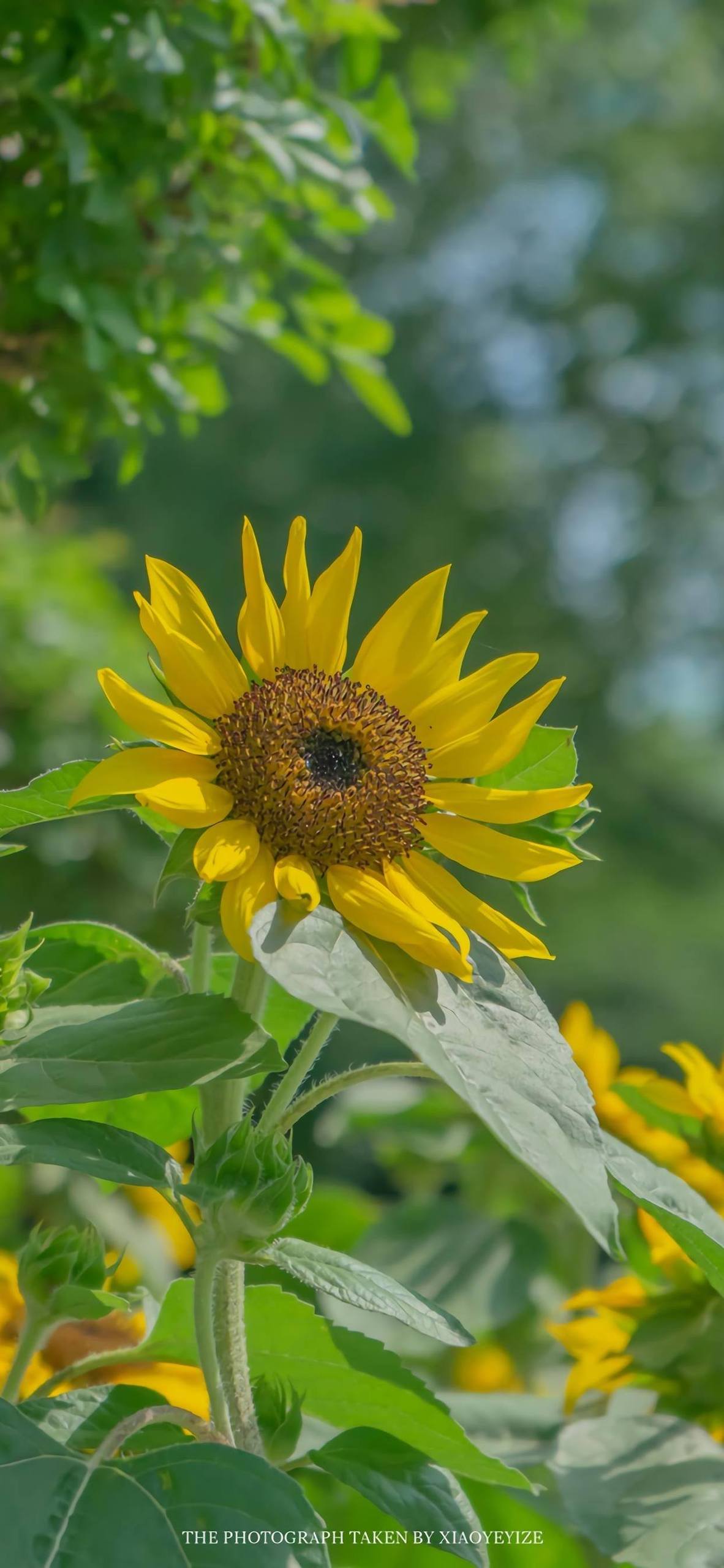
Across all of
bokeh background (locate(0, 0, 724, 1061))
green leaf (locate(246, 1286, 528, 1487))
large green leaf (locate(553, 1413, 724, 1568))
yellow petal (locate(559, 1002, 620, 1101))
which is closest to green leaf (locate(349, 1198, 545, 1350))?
yellow petal (locate(559, 1002, 620, 1101))

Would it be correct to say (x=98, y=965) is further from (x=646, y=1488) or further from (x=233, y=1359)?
(x=646, y=1488)

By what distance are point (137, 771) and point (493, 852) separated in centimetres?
12

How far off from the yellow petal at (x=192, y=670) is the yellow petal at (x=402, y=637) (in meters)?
0.05

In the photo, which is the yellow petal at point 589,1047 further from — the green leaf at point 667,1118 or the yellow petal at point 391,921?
the yellow petal at point 391,921

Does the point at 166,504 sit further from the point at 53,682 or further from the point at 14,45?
the point at 14,45

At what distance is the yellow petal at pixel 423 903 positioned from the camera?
0.40 metres

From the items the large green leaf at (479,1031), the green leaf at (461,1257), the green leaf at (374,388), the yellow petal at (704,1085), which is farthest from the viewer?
the green leaf at (374,388)

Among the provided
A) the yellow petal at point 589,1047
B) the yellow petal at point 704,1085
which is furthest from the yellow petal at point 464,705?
the yellow petal at point 589,1047

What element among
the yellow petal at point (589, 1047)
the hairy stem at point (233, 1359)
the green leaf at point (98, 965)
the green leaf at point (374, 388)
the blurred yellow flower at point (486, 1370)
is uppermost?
the green leaf at point (98, 965)

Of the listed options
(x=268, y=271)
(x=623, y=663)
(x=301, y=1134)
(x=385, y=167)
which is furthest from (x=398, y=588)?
(x=268, y=271)

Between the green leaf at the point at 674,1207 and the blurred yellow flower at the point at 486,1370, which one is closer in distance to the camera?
the green leaf at the point at 674,1207

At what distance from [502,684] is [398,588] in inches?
211

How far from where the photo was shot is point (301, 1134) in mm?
3693

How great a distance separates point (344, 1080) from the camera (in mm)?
449
